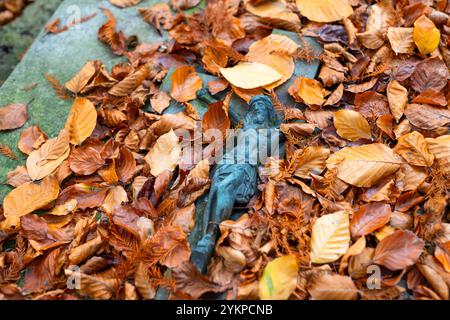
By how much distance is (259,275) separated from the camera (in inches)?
76.3

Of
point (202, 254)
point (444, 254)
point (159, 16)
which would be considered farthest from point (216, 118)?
point (444, 254)

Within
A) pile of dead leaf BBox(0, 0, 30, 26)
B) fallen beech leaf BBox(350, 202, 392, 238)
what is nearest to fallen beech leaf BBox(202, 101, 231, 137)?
fallen beech leaf BBox(350, 202, 392, 238)

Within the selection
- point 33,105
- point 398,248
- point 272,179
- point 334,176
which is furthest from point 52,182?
point 398,248

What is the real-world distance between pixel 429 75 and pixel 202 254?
1575 millimetres

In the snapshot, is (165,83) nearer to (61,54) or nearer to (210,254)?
(61,54)

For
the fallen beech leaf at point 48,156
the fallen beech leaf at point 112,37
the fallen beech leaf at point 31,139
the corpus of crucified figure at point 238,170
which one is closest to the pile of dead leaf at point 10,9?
the fallen beech leaf at point 112,37

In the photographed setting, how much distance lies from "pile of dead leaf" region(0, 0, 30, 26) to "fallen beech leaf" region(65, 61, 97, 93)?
1.49 metres

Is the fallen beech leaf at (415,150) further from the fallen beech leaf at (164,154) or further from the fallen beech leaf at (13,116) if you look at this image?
the fallen beech leaf at (13,116)

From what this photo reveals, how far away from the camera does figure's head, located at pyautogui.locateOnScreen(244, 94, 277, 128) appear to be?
2.42m

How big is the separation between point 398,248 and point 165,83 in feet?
5.35

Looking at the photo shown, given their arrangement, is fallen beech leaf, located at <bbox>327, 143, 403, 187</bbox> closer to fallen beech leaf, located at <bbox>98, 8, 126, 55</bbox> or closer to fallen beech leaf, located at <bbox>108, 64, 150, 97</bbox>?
fallen beech leaf, located at <bbox>108, 64, 150, 97</bbox>

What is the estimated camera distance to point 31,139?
2.74m

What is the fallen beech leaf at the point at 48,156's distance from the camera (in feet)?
8.35

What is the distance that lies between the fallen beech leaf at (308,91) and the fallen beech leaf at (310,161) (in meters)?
0.37
